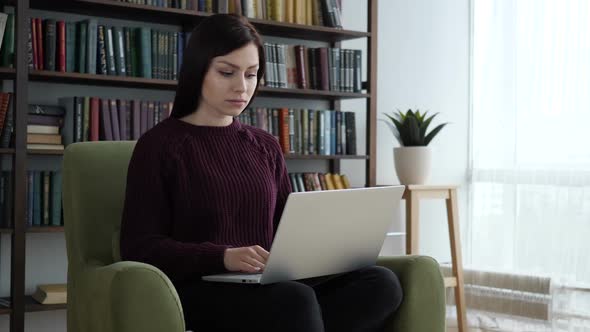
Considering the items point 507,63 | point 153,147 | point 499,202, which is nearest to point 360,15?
point 507,63

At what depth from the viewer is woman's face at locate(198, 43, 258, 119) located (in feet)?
6.80

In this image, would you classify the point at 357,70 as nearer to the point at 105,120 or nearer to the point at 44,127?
the point at 105,120

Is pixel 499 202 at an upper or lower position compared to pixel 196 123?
lower

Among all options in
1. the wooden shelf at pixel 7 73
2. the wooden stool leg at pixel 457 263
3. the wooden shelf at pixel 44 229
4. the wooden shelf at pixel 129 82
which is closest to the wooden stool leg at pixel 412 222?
the wooden stool leg at pixel 457 263

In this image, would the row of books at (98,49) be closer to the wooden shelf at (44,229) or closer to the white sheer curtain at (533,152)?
the wooden shelf at (44,229)

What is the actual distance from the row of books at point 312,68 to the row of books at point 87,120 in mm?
A: 603

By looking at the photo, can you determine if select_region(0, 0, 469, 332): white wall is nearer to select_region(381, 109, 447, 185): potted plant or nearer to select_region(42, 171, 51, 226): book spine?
select_region(381, 109, 447, 185): potted plant

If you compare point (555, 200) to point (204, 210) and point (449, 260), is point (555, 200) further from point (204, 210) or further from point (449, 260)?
point (204, 210)

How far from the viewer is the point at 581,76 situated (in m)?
4.10

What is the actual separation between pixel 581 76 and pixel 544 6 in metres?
0.43

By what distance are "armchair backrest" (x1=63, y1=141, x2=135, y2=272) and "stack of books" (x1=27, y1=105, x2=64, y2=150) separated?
97 cm

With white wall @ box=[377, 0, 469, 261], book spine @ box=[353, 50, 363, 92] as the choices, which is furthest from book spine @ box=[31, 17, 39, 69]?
white wall @ box=[377, 0, 469, 261]

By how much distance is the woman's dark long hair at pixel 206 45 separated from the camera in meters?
2.06

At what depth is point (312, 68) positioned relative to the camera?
379 centimetres
